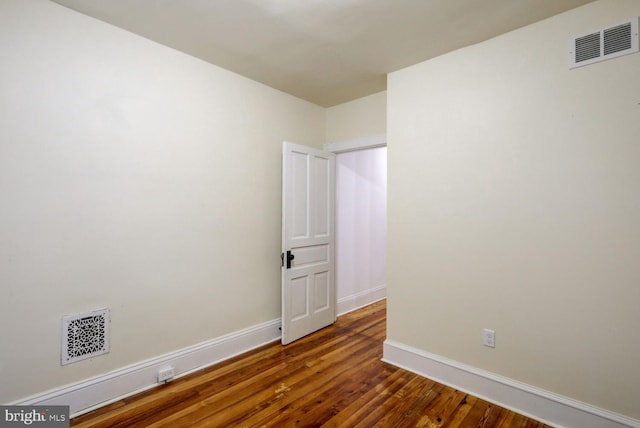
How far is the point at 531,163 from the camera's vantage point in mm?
2098

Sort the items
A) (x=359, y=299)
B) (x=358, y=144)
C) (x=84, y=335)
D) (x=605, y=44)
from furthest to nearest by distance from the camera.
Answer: (x=359, y=299), (x=358, y=144), (x=84, y=335), (x=605, y=44)

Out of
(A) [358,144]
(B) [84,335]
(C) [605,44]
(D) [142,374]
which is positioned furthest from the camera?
(A) [358,144]

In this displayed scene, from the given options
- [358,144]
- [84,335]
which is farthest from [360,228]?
[84,335]

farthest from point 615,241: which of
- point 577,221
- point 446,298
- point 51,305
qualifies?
point 51,305

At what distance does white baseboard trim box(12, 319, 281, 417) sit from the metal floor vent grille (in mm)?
182

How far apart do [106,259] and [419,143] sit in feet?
8.61

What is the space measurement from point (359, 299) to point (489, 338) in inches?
86.8

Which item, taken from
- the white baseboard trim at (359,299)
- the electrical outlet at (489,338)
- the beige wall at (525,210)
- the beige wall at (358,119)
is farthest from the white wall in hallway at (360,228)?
the electrical outlet at (489,338)

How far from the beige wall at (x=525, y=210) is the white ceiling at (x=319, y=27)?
0.75 feet

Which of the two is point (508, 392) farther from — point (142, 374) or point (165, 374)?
point (142, 374)

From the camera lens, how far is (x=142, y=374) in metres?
2.29

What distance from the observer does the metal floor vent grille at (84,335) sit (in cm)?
200

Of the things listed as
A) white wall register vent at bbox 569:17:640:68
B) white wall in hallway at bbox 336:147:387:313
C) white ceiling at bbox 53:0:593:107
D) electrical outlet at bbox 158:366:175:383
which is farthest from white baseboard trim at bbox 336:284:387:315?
white wall register vent at bbox 569:17:640:68

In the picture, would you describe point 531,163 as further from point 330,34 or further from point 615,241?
point 330,34
